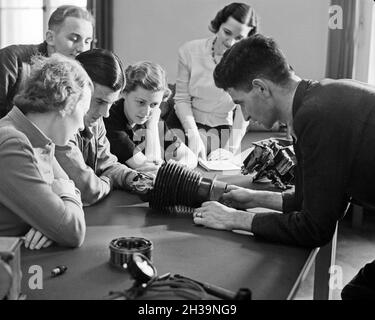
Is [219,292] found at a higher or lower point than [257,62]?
lower

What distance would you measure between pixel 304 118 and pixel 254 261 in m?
0.39

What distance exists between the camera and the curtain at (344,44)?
13.4 ft

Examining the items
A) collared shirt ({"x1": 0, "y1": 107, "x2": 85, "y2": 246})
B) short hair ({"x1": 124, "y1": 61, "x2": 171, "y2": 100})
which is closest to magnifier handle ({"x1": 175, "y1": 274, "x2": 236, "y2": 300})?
collared shirt ({"x1": 0, "y1": 107, "x2": 85, "y2": 246})

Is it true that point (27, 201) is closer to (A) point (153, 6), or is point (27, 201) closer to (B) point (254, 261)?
(B) point (254, 261)

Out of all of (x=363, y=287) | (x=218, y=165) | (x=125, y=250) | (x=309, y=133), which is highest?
(x=309, y=133)

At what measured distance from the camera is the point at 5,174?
1278 millimetres

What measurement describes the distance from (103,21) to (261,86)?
3.70 meters

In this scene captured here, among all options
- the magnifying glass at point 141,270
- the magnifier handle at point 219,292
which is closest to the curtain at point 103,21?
the magnifying glass at point 141,270

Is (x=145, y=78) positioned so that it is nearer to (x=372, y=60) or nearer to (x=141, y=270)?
(x=141, y=270)

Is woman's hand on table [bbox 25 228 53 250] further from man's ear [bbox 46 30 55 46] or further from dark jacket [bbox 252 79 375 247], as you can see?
man's ear [bbox 46 30 55 46]

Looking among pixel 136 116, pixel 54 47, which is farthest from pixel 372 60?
pixel 54 47

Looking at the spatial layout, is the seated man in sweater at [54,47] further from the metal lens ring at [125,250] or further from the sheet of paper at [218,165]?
the metal lens ring at [125,250]

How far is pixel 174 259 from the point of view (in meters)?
1.28
